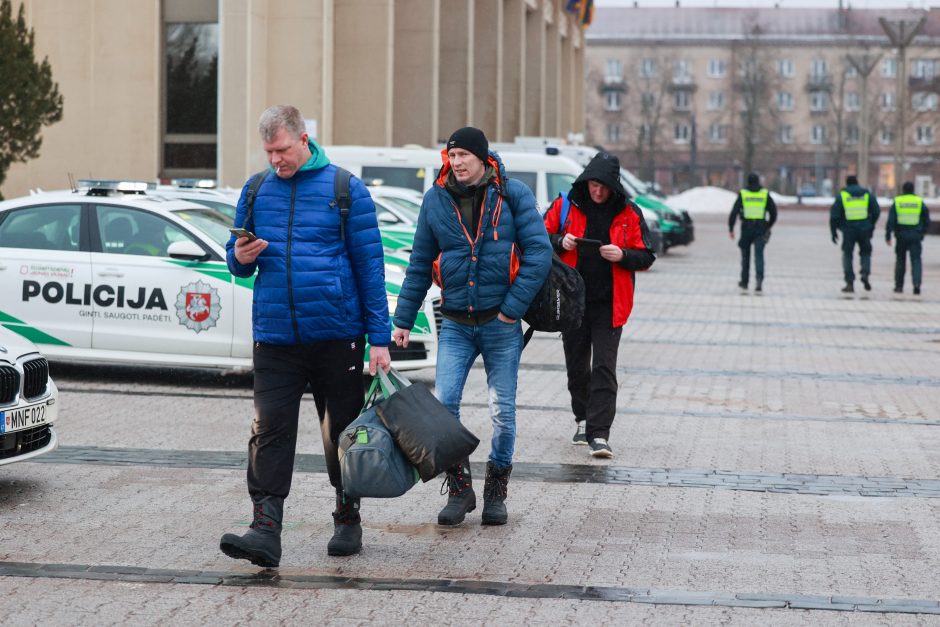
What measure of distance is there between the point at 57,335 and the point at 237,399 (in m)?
1.58

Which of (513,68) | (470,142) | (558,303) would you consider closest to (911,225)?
(558,303)

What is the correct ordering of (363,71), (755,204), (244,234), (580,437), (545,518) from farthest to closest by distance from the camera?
(363,71), (755,204), (580,437), (545,518), (244,234)

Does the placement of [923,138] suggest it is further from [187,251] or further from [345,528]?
[345,528]

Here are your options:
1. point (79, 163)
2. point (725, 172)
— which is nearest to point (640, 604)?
point (79, 163)

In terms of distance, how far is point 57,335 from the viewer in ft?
39.2

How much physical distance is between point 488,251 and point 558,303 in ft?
1.87

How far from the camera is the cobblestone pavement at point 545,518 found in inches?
230

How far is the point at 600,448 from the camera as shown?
9039 mm

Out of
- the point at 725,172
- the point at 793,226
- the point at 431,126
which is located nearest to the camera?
the point at 431,126

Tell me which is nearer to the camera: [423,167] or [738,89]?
[423,167]

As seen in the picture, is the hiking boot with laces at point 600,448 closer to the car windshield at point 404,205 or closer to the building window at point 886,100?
the car windshield at point 404,205

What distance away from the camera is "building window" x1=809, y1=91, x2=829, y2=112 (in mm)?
117812

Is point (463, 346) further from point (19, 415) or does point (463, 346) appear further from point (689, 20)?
point (689, 20)

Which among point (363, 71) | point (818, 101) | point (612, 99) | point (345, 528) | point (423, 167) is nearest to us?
point (345, 528)
